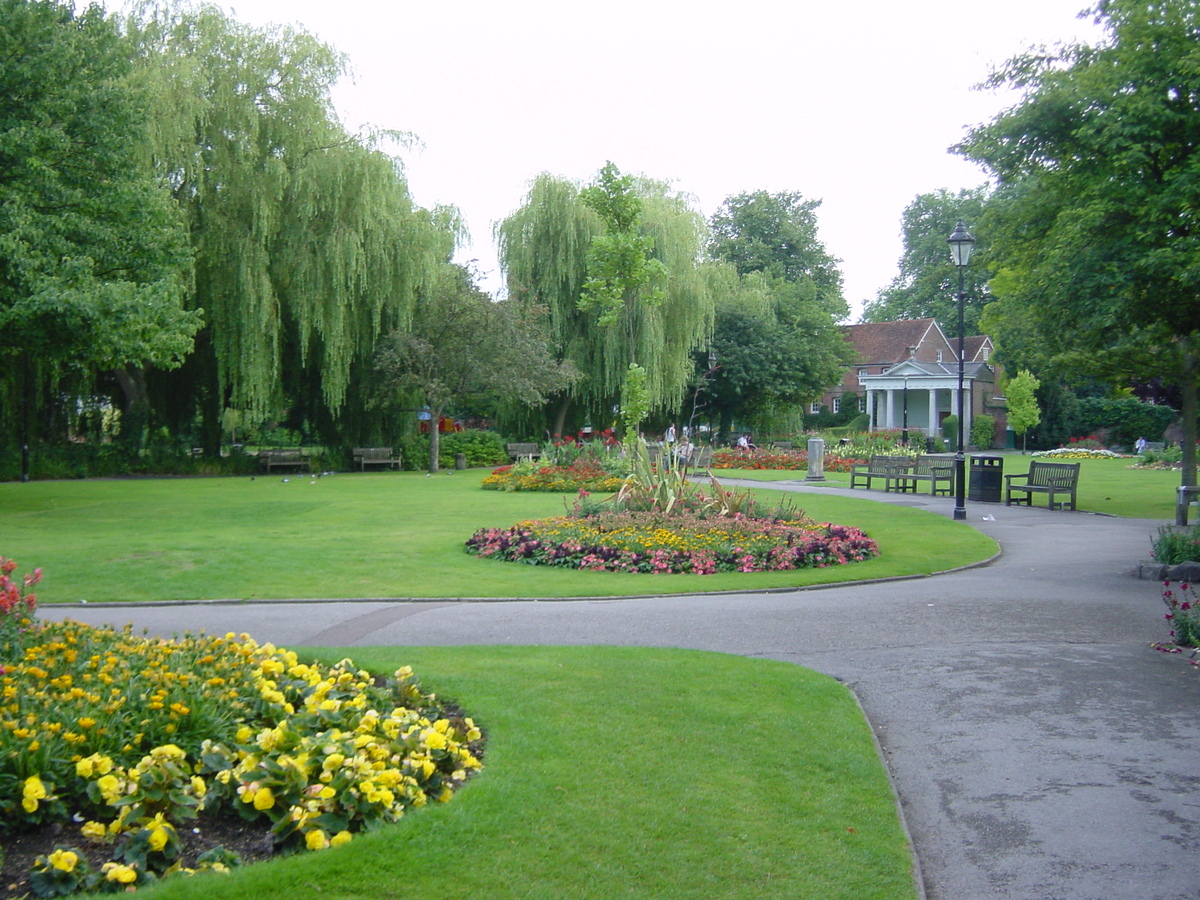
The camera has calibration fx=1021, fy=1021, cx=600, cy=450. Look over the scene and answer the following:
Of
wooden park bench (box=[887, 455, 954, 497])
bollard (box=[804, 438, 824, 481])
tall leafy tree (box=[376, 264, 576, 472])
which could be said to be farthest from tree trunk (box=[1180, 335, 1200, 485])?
tall leafy tree (box=[376, 264, 576, 472])

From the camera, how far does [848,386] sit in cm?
7975

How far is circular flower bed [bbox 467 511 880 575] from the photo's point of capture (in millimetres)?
13273

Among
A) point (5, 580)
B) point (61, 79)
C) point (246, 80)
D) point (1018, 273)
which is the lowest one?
point (5, 580)

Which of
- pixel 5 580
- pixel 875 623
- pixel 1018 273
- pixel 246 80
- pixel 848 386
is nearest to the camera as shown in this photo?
pixel 5 580

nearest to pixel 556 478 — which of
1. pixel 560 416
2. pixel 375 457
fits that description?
pixel 375 457

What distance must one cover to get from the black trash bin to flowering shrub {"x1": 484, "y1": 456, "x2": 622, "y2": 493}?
28.0 ft

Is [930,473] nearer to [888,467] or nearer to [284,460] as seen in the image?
[888,467]

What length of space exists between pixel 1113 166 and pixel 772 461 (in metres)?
24.6

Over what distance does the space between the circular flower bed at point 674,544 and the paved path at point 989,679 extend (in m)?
1.51

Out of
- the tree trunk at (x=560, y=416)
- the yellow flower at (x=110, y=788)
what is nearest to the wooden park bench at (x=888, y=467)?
the tree trunk at (x=560, y=416)

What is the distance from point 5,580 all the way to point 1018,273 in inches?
860

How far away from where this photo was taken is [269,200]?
27.9 metres

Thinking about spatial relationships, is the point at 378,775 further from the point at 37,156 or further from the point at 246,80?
the point at 246,80

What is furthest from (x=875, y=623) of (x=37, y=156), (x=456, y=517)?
(x=37, y=156)
